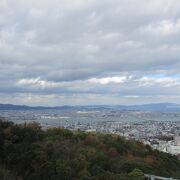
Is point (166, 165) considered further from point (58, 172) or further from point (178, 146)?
point (178, 146)

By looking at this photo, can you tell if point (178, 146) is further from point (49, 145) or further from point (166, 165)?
point (49, 145)

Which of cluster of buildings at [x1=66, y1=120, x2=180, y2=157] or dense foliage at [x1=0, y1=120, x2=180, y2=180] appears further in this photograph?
cluster of buildings at [x1=66, y1=120, x2=180, y2=157]

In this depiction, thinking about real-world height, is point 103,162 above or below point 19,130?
below

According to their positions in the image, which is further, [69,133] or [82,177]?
[69,133]

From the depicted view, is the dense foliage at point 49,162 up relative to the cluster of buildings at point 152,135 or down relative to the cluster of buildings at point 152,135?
up

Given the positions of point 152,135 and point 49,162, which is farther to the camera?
point 152,135

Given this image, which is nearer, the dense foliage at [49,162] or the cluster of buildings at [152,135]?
the dense foliage at [49,162]

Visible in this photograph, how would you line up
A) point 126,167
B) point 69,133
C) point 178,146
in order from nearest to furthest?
point 126,167 → point 69,133 → point 178,146

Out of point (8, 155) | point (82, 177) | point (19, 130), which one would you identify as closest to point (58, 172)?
point (82, 177)

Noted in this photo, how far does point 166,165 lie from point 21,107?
103397 millimetres

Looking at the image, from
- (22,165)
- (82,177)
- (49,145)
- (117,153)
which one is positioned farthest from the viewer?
(117,153)

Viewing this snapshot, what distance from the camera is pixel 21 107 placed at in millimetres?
135000

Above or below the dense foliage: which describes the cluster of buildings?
below

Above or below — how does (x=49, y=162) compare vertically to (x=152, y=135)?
above
